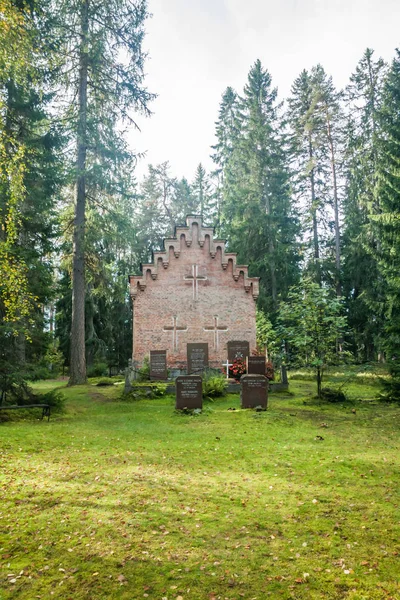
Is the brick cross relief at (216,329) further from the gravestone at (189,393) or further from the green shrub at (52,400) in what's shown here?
the green shrub at (52,400)

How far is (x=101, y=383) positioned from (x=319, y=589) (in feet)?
61.1

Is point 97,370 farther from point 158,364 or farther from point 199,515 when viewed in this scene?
point 199,515

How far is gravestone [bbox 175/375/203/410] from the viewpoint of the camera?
1344cm

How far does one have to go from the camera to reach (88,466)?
23.2ft

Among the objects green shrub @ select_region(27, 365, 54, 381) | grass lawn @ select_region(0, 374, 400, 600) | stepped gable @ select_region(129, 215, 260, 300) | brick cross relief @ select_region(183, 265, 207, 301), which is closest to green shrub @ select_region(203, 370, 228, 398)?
grass lawn @ select_region(0, 374, 400, 600)

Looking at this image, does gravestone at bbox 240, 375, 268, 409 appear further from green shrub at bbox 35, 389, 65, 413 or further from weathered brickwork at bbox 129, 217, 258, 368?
weathered brickwork at bbox 129, 217, 258, 368

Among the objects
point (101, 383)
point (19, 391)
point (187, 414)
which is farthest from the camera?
point (101, 383)

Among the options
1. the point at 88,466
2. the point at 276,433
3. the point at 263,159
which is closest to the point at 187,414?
the point at 276,433

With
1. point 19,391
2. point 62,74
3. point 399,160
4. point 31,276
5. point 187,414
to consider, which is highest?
point 62,74

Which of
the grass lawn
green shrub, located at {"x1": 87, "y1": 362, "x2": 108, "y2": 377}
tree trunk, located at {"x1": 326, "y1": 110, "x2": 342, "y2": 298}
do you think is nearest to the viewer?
the grass lawn

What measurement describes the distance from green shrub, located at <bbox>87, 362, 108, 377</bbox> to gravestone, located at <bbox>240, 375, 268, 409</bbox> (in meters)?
18.5

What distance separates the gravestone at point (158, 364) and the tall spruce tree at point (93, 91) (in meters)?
3.69

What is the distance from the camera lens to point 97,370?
2959 cm

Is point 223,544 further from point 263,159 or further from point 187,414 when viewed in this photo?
point 263,159
